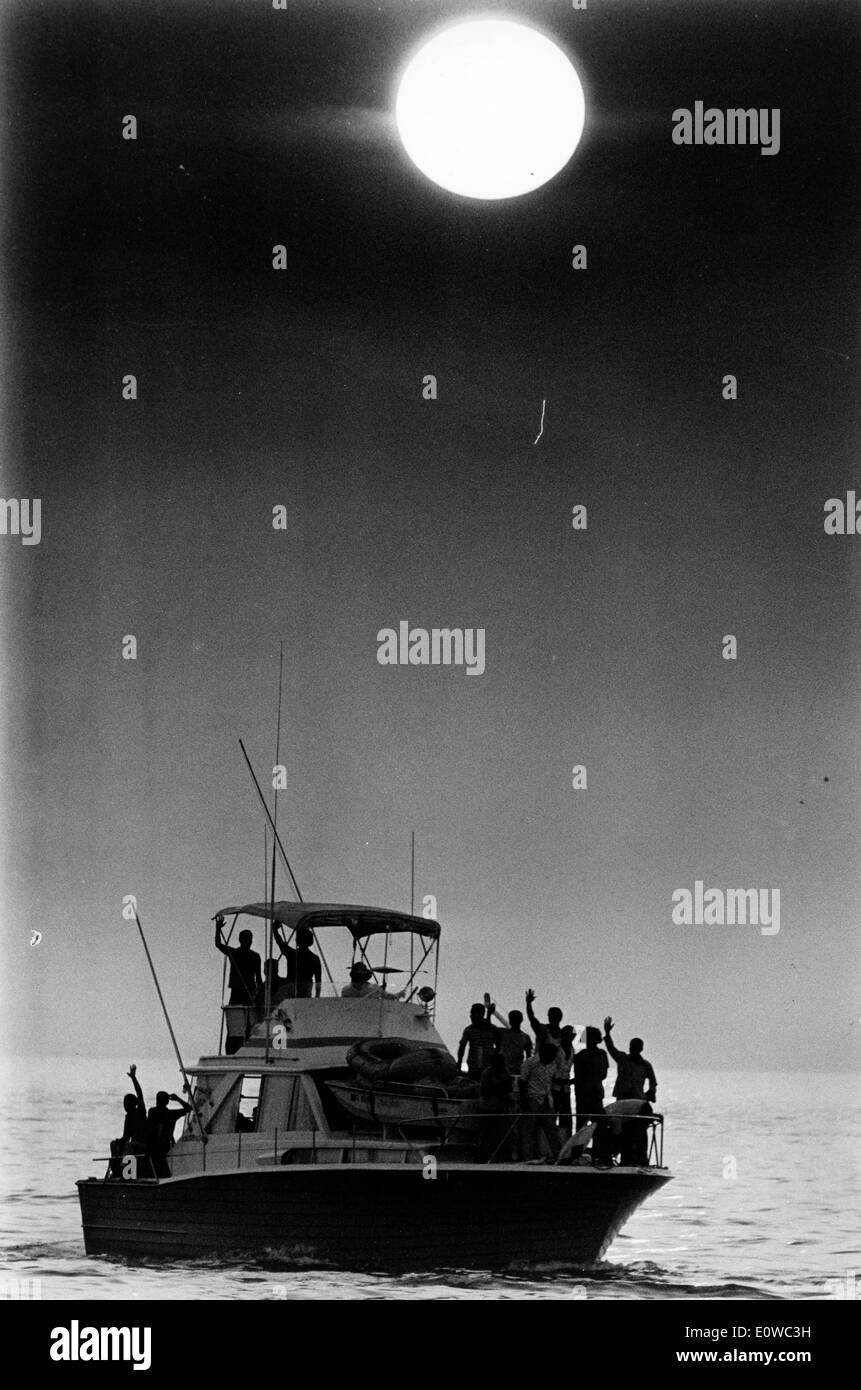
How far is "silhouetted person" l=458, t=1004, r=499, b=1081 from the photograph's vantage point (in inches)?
583

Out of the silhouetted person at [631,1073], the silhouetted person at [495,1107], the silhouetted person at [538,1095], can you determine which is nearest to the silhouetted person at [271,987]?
the silhouetted person at [495,1107]

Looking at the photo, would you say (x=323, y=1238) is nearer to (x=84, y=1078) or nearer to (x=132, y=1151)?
(x=132, y=1151)

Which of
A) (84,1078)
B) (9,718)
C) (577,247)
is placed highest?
(577,247)

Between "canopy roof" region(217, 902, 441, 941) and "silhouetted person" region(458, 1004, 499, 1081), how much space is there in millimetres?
1381

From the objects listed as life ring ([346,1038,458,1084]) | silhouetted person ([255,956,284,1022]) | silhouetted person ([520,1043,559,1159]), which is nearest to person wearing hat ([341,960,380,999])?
silhouetted person ([255,956,284,1022])

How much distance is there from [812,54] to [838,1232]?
11.5 m

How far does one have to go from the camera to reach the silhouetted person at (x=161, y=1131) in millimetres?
15617

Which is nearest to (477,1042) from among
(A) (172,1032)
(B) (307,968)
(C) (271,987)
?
(B) (307,968)

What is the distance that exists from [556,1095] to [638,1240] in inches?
392

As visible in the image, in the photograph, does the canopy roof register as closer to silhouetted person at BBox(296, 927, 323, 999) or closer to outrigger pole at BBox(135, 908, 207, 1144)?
silhouetted person at BBox(296, 927, 323, 999)
